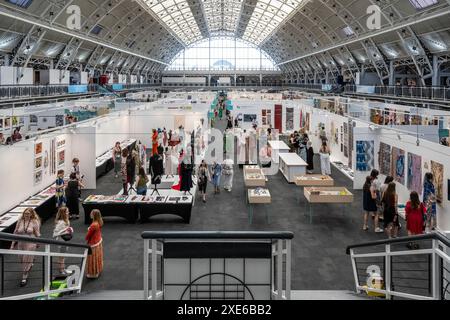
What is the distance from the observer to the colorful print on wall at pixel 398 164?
Result: 11398mm

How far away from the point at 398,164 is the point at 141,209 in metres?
6.76

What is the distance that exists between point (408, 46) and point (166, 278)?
1058 inches

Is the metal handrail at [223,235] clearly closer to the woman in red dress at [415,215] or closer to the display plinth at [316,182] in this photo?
the woman in red dress at [415,215]

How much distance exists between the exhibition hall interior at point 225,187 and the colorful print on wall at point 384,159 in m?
0.03

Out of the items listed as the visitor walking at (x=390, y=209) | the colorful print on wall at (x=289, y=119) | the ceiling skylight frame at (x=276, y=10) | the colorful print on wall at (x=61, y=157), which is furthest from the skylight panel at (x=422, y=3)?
the colorful print on wall at (x=61, y=157)

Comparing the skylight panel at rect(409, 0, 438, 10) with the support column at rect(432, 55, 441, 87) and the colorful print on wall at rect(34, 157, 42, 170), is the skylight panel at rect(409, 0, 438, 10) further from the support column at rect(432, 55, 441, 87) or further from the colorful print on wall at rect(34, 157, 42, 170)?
the colorful print on wall at rect(34, 157, 42, 170)

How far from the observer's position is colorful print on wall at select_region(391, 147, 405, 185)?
37.4ft

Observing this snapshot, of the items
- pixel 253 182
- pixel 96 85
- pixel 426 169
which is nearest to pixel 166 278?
pixel 426 169

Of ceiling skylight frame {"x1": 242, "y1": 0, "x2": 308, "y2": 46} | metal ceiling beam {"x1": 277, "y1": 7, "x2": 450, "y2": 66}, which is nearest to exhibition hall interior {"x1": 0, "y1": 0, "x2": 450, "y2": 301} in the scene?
metal ceiling beam {"x1": 277, "y1": 7, "x2": 450, "y2": 66}

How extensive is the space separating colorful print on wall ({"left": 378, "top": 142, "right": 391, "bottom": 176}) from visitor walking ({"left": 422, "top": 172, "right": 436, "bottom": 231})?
106 inches

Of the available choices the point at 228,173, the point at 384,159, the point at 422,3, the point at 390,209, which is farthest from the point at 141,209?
the point at 422,3

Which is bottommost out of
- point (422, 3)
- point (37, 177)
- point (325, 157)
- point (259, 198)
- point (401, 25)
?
point (259, 198)

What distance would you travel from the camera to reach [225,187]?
14047mm

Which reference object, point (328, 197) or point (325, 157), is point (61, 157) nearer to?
point (328, 197)
